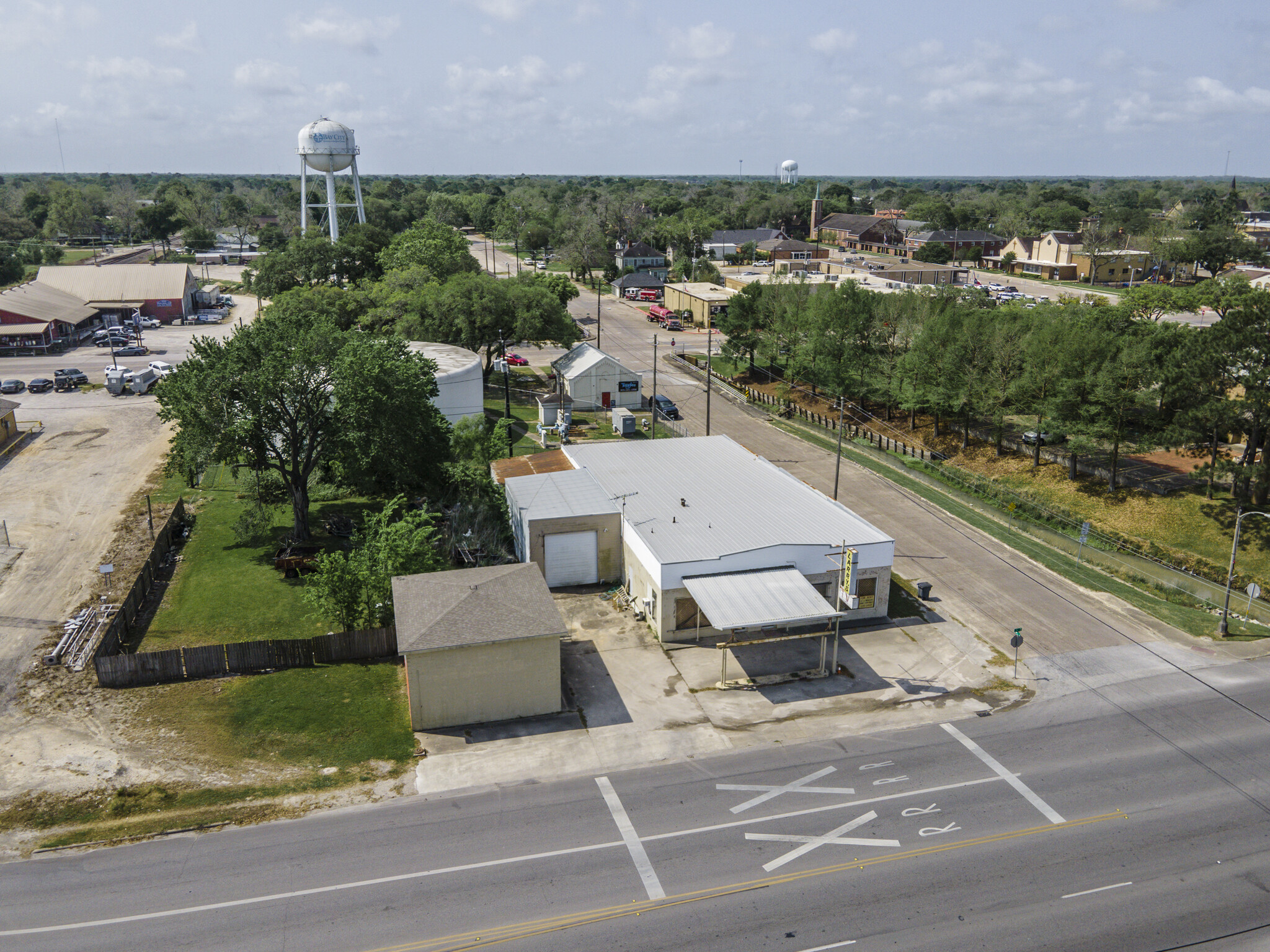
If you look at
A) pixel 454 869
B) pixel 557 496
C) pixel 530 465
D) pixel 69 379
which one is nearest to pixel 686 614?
pixel 557 496

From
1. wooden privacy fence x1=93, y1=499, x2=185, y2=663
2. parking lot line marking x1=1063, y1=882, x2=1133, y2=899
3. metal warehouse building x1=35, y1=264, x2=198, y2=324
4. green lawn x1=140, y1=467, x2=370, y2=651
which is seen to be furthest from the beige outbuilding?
metal warehouse building x1=35, y1=264, x2=198, y2=324

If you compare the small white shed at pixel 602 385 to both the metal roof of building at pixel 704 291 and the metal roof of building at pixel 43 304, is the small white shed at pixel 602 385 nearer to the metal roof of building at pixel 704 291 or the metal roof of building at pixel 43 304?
the metal roof of building at pixel 704 291

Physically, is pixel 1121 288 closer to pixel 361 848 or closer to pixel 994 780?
pixel 994 780

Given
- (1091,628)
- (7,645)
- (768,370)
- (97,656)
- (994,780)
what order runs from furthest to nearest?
(768,370)
(1091,628)
(7,645)
(97,656)
(994,780)

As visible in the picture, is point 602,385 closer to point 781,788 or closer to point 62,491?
point 62,491

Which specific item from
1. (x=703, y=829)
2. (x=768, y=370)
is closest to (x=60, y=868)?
(x=703, y=829)

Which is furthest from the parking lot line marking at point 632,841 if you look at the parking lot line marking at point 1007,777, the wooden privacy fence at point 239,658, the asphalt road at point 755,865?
the parking lot line marking at point 1007,777

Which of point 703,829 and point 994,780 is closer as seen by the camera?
point 703,829

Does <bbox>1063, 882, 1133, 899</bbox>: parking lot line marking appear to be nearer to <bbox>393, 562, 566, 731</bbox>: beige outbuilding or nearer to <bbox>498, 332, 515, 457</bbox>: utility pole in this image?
<bbox>393, 562, 566, 731</bbox>: beige outbuilding
